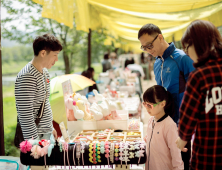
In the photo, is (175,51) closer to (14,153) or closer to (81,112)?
(81,112)

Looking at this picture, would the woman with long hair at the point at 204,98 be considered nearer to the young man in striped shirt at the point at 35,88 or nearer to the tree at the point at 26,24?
the young man in striped shirt at the point at 35,88

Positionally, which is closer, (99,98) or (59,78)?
(99,98)

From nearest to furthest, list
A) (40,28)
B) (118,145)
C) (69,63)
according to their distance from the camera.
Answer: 1. (118,145)
2. (40,28)
3. (69,63)

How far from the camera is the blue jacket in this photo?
198cm

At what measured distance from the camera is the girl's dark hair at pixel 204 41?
1.13 m

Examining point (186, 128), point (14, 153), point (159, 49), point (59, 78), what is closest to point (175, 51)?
point (159, 49)

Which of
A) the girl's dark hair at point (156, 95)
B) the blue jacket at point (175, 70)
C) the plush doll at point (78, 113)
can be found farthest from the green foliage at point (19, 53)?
the girl's dark hair at point (156, 95)

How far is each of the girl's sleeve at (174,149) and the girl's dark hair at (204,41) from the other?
85 cm

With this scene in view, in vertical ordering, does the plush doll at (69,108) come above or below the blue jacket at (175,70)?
below

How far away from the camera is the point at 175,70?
6.54 ft

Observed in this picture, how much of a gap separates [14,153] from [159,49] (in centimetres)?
389

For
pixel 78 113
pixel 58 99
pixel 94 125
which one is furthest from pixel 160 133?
pixel 58 99

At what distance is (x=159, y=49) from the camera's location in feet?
7.04

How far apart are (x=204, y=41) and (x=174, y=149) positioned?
100 centimetres
